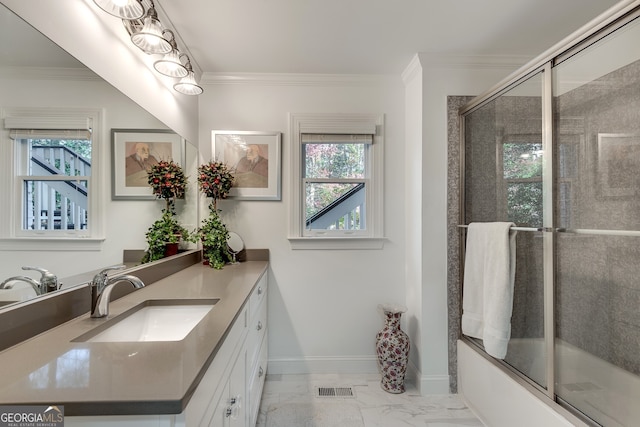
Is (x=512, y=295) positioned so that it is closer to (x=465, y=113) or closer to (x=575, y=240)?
(x=575, y=240)

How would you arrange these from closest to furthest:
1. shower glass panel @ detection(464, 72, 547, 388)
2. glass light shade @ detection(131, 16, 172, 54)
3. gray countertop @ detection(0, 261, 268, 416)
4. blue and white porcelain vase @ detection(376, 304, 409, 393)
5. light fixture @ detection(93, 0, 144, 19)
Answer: gray countertop @ detection(0, 261, 268, 416) → light fixture @ detection(93, 0, 144, 19) → glass light shade @ detection(131, 16, 172, 54) → shower glass panel @ detection(464, 72, 547, 388) → blue and white porcelain vase @ detection(376, 304, 409, 393)

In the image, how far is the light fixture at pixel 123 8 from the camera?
1.26 meters

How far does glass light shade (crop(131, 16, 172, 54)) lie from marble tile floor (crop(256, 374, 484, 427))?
7.13ft

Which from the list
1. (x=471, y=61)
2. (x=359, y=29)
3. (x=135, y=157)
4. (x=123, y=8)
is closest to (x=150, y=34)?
(x=123, y=8)

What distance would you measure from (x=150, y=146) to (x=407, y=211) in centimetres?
186

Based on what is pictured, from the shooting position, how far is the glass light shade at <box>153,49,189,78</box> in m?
1.71

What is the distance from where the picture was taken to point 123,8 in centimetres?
131

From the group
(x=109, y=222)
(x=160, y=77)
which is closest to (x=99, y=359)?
(x=109, y=222)

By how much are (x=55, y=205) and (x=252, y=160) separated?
1.51m

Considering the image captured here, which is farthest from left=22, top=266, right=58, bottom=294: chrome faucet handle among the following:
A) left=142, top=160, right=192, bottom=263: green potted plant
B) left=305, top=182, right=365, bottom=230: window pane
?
left=305, top=182, right=365, bottom=230: window pane

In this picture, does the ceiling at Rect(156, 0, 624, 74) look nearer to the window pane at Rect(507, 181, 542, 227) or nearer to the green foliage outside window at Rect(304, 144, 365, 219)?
the green foliage outside window at Rect(304, 144, 365, 219)

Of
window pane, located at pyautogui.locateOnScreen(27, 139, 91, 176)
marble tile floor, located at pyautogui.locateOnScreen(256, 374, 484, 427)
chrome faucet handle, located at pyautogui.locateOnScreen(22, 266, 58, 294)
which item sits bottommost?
marble tile floor, located at pyautogui.locateOnScreen(256, 374, 484, 427)

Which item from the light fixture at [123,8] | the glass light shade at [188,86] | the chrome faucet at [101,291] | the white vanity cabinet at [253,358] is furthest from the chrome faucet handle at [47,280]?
the glass light shade at [188,86]

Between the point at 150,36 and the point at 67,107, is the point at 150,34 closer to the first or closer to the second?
the point at 150,36
